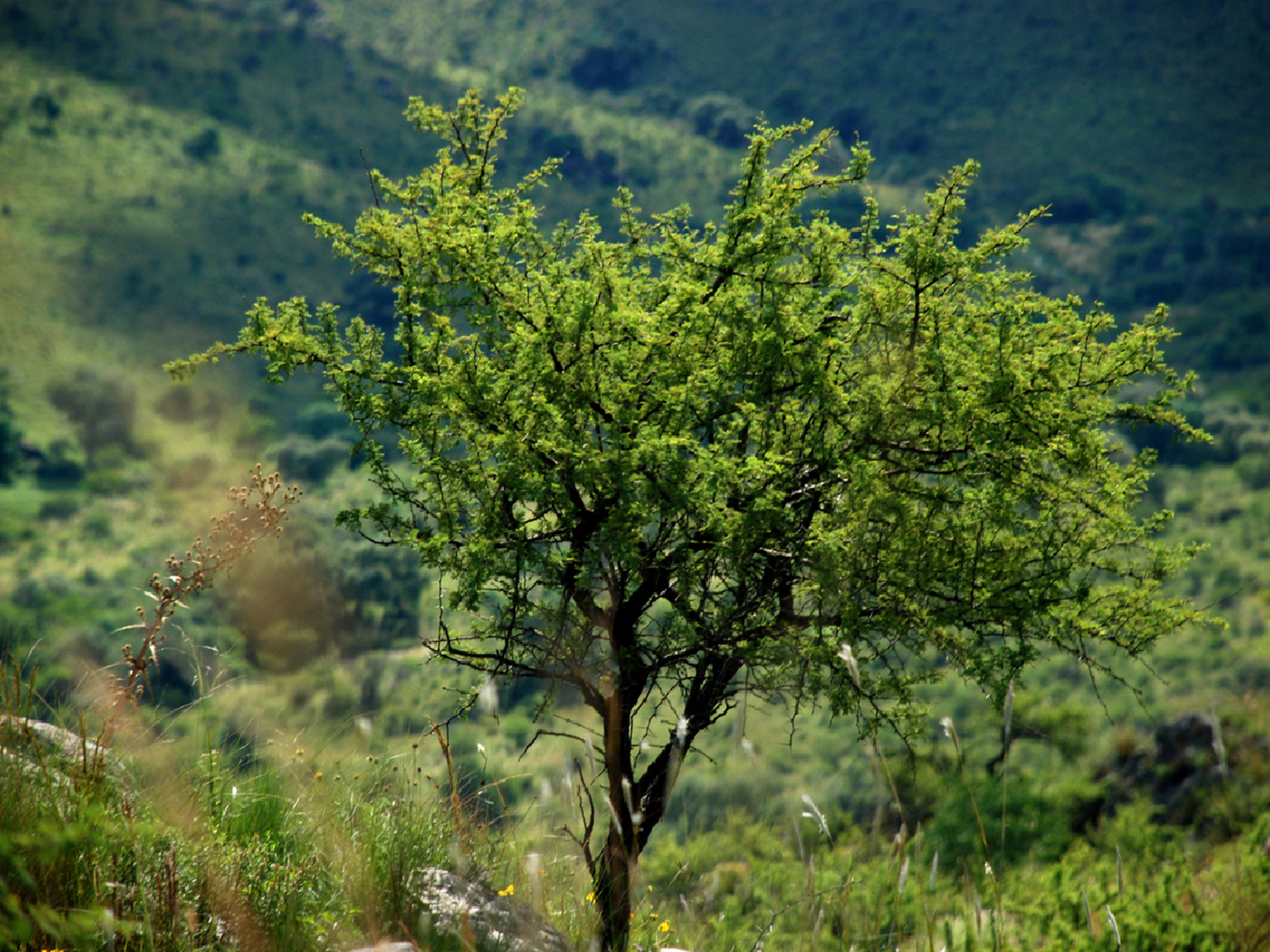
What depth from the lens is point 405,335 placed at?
5832mm

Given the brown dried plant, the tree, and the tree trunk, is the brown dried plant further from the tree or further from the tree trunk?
the tree trunk

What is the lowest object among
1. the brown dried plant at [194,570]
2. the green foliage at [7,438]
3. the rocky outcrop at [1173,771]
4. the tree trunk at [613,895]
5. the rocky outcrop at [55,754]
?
the rocky outcrop at [1173,771]

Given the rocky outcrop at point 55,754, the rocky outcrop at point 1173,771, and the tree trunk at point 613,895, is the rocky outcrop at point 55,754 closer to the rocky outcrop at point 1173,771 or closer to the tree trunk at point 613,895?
the tree trunk at point 613,895

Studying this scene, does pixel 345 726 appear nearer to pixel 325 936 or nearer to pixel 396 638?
pixel 325 936

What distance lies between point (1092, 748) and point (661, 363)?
3060 cm

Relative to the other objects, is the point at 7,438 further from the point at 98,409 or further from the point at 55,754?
the point at 55,754

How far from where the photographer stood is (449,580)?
51.6 ft

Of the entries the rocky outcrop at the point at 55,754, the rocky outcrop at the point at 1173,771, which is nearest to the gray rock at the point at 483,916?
the rocky outcrop at the point at 55,754

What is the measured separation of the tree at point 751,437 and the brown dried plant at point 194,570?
3.21ft

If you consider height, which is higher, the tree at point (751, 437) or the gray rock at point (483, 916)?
the tree at point (751, 437)

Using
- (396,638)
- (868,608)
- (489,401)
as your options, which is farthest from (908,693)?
(396,638)

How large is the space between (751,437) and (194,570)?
3.40 metres

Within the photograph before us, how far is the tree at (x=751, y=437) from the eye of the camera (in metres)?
5.34

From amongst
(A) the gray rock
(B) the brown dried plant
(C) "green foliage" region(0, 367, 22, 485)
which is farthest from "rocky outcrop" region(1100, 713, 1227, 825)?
(C) "green foliage" region(0, 367, 22, 485)
